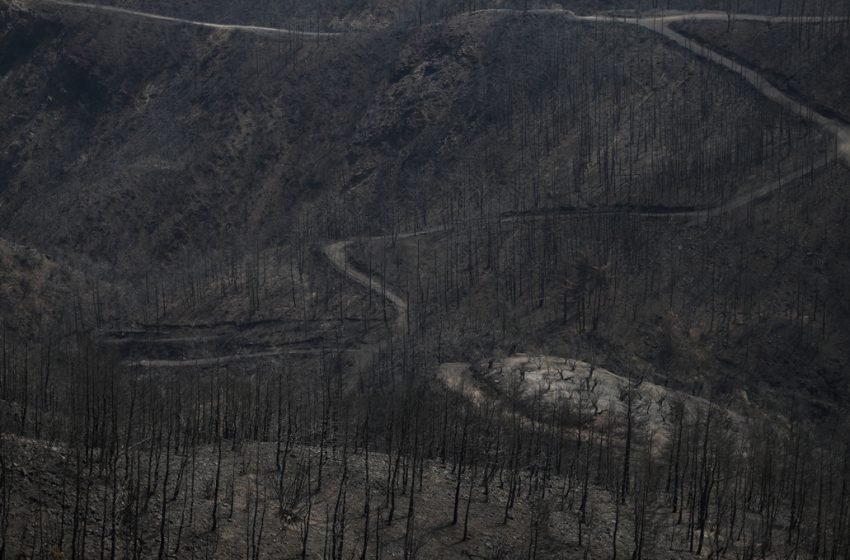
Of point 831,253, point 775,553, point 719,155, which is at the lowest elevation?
point 775,553

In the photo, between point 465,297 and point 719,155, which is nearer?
point 465,297

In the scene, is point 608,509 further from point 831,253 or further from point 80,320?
point 80,320

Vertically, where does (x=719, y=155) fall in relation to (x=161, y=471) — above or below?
above

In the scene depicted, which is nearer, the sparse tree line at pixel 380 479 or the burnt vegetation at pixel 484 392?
the sparse tree line at pixel 380 479

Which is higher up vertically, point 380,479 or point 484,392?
point 380,479

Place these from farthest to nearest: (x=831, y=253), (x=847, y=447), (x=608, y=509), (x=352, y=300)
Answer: (x=352, y=300), (x=831, y=253), (x=847, y=447), (x=608, y=509)

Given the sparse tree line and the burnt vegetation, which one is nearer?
the sparse tree line

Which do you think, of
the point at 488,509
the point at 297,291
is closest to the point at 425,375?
the point at 297,291

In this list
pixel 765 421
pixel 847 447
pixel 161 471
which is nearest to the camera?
pixel 161 471

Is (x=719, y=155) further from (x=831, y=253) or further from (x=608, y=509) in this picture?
(x=608, y=509)

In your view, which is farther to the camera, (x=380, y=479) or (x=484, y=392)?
(x=484, y=392)
